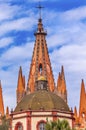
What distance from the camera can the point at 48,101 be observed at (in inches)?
3194

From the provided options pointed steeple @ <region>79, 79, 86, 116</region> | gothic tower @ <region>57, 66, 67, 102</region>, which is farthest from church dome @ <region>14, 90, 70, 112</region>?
gothic tower @ <region>57, 66, 67, 102</region>

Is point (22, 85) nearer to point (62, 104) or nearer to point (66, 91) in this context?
point (66, 91)

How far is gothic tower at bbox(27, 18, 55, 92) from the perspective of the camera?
149m

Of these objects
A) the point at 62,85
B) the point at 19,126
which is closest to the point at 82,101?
the point at 62,85

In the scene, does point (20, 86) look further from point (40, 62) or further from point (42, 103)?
point (42, 103)

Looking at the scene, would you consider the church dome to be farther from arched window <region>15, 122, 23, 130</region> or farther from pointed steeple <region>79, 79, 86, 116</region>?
pointed steeple <region>79, 79, 86, 116</region>

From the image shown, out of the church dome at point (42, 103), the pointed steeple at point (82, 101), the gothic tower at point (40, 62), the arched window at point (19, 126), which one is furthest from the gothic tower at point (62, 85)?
the arched window at point (19, 126)

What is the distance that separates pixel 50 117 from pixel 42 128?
1.92 meters

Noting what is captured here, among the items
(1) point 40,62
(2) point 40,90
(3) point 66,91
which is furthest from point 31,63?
(2) point 40,90

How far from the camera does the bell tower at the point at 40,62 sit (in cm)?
14938

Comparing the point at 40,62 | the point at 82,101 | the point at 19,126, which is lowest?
the point at 19,126

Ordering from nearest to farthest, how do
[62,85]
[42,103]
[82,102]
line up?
[42,103]
[82,102]
[62,85]

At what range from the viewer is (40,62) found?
151625mm

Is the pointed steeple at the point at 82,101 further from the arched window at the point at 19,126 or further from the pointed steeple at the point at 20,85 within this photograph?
the arched window at the point at 19,126
